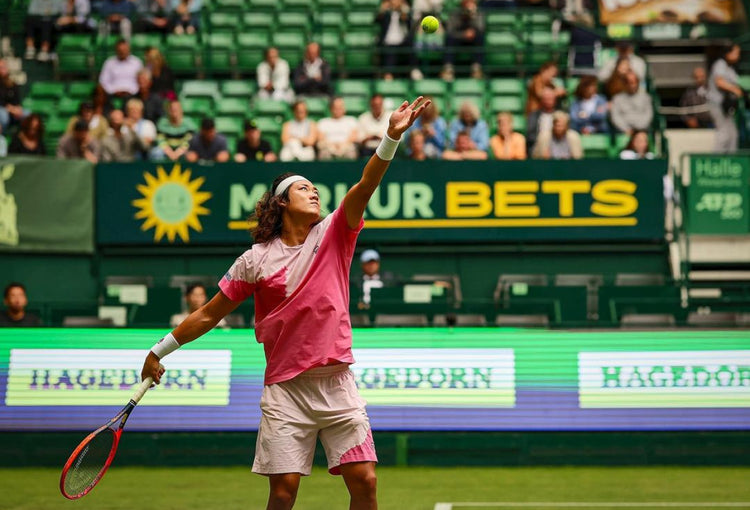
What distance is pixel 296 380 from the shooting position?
17.9ft

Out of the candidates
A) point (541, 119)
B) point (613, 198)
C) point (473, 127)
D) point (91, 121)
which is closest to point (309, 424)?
point (613, 198)

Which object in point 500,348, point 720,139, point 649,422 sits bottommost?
point 649,422

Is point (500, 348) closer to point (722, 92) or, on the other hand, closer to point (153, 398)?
point (153, 398)

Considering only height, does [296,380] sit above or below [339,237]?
below

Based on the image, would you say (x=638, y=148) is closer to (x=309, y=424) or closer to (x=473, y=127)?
(x=473, y=127)

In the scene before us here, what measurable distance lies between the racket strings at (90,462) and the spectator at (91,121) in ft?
32.6

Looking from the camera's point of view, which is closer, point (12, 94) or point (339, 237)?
point (339, 237)

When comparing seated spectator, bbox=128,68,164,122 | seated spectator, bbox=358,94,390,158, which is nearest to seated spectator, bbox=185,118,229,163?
seated spectator, bbox=128,68,164,122

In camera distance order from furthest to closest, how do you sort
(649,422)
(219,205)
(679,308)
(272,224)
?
1. (219,205)
2. (679,308)
3. (649,422)
4. (272,224)

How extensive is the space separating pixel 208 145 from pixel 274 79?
2.14 meters

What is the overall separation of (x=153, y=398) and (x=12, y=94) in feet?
24.3

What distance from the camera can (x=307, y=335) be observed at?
17.7ft

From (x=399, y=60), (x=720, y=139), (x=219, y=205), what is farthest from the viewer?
(x=399, y=60)

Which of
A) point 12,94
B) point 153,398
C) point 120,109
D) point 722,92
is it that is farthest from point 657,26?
point 153,398
